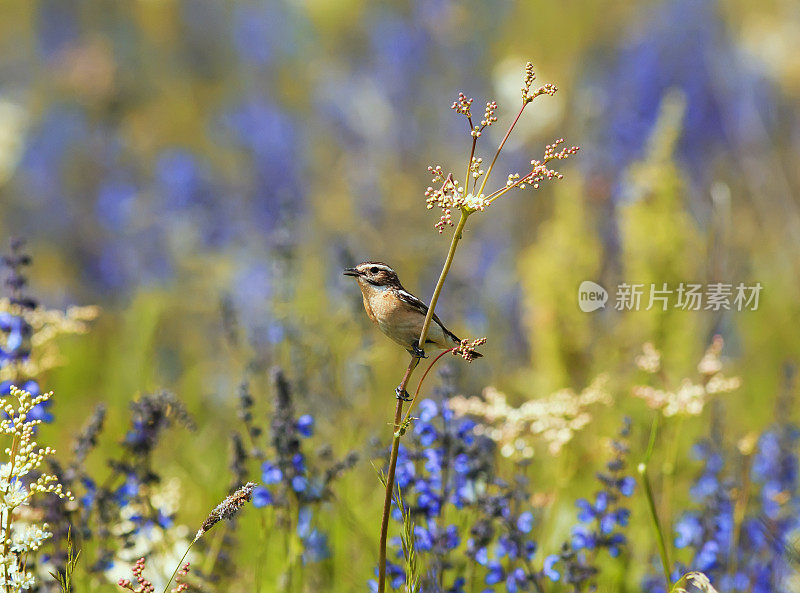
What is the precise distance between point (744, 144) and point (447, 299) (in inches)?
150

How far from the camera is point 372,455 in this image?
318 centimetres

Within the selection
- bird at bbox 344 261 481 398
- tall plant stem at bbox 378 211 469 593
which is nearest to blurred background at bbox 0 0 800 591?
tall plant stem at bbox 378 211 469 593

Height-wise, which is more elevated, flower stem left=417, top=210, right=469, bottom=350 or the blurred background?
the blurred background

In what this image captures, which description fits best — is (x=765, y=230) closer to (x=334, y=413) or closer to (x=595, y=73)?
(x=595, y=73)

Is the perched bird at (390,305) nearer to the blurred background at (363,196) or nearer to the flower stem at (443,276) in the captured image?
the flower stem at (443,276)

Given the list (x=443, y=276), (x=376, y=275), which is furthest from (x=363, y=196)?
Result: (x=443, y=276)

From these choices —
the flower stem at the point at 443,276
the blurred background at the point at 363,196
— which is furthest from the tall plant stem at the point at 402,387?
the blurred background at the point at 363,196

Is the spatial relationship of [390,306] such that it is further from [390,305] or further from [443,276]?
[443,276]

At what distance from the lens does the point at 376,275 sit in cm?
161

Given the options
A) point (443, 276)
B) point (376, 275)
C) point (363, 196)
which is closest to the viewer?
point (443, 276)

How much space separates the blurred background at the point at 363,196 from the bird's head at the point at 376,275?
1439 millimetres

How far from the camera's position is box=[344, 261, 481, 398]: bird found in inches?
62.7

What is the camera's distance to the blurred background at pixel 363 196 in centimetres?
446

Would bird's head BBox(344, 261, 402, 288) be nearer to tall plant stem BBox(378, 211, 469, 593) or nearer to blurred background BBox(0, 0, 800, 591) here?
tall plant stem BBox(378, 211, 469, 593)
